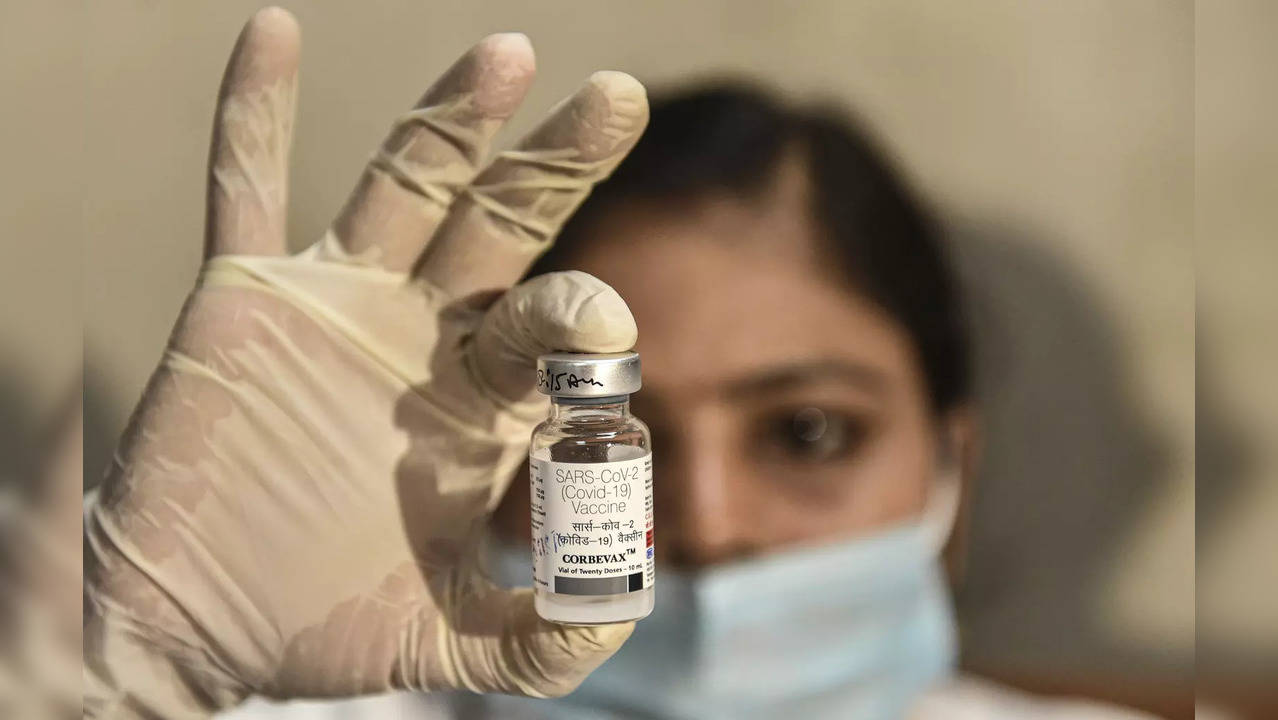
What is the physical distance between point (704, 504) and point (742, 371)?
0.14 meters

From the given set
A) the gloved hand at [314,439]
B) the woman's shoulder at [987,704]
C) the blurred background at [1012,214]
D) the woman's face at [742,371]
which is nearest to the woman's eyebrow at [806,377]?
the woman's face at [742,371]

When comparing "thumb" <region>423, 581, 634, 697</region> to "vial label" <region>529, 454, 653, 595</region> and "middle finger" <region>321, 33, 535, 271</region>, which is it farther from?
"middle finger" <region>321, 33, 535, 271</region>

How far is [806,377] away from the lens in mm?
989

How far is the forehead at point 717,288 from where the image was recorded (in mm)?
972

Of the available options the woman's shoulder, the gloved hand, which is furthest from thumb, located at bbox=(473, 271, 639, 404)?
the woman's shoulder

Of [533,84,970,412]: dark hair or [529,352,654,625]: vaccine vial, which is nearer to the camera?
[529,352,654,625]: vaccine vial

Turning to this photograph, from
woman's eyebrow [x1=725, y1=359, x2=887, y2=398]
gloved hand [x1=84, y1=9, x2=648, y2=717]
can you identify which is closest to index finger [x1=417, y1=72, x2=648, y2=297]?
gloved hand [x1=84, y1=9, x2=648, y2=717]

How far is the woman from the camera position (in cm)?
95

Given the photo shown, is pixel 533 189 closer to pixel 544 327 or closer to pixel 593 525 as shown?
pixel 544 327

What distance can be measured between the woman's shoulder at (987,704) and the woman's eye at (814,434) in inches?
11.3

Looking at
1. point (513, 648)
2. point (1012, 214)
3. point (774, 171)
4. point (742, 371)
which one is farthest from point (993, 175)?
point (513, 648)

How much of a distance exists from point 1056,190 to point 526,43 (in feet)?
1.83

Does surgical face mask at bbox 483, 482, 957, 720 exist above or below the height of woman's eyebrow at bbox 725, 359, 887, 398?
below

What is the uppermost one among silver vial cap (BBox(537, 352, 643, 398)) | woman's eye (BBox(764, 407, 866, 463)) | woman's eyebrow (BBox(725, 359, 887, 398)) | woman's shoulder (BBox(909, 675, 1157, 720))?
silver vial cap (BBox(537, 352, 643, 398))
